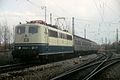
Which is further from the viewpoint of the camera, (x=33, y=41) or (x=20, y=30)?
(x=20, y=30)

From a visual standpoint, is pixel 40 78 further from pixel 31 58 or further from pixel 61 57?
pixel 61 57

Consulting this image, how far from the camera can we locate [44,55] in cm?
2241

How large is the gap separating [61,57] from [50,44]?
252 inches

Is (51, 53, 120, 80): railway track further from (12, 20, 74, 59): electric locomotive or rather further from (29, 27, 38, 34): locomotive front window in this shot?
(29, 27, 38, 34): locomotive front window

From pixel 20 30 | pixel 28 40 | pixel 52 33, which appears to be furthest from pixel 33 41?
pixel 52 33

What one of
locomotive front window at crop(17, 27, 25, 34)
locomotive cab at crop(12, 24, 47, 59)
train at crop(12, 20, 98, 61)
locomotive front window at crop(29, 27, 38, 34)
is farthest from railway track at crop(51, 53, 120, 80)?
locomotive front window at crop(17, 27, 25, 34)

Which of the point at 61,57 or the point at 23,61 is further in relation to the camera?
the point at 61,57

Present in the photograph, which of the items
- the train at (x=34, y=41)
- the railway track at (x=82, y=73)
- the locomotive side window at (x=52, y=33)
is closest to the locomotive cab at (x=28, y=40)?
the train at (x=34, y=41)

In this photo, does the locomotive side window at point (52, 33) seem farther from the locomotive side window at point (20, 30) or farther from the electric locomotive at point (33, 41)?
the locomotive side window at point (20, 30)

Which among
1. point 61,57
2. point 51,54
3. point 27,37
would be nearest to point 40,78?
point 27,37

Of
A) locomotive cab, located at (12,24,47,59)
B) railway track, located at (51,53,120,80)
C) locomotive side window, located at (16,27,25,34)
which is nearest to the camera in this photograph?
railway track, located at (51,53,120,80)

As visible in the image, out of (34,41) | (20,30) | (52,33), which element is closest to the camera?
(34,41)

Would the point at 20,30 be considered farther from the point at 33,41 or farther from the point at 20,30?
the point at 33,41

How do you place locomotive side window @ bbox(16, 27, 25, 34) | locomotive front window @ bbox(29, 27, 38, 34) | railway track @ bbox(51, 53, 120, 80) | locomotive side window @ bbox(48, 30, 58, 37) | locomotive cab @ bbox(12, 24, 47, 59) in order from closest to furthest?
railway track @ bbox(51, 53, 120, 80)
locomotive cab @ bbox(12, 24, 47, 59)
locomotive front window @ bbox(29, 27, 38, 34)
locomotive side window @ bbox(16, 27, 25, 34)
locomotive side window @ bbox(48, 30, 58, 37)
